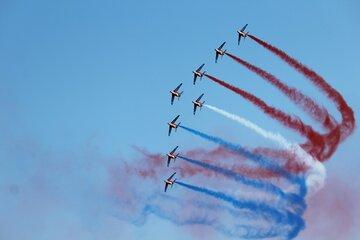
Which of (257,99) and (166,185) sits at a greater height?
(257,99)

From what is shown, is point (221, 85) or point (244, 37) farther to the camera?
point (244, 37)

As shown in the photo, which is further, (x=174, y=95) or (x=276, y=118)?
(x=174, y=95)

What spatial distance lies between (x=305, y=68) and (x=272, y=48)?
471 centimetres

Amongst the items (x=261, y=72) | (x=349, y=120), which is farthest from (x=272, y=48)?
(x=349, y=120)

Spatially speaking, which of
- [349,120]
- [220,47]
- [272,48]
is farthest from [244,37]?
[349,120]

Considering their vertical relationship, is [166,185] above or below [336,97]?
below

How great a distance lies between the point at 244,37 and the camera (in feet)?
232

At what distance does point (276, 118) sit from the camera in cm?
6294

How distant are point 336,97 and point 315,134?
5.13m

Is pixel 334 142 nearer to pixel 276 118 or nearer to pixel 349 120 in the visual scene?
pixel 349 120

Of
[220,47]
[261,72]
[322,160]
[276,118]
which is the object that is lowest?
[322,160]

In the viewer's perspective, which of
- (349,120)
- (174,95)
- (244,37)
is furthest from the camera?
(174,95)

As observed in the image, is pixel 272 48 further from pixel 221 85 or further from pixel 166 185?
pixel 166 185

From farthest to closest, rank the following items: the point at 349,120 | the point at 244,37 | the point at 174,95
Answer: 1. the point at 174,95
2. the point at 244,37
3. the point at 349,120
